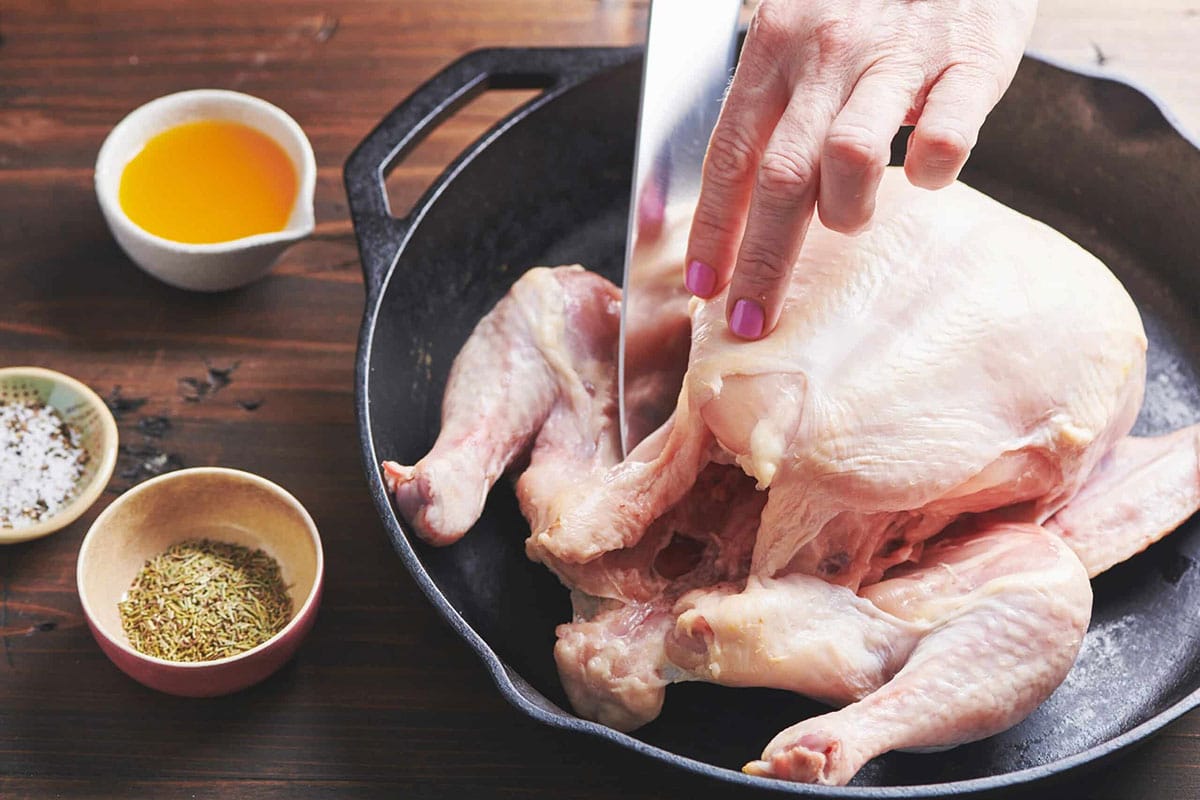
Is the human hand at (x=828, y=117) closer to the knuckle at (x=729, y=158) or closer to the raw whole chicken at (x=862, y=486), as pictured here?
the knuckle at (x=729, y=158)

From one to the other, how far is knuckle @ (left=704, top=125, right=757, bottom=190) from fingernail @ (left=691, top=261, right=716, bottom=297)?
0.10m

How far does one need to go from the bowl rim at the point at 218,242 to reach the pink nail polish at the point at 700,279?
71cm

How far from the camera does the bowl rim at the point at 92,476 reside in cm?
160

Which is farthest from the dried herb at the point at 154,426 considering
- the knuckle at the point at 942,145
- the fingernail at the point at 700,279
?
the knuckle at the point at 942,145

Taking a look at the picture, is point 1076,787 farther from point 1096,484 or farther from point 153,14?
point 153,14

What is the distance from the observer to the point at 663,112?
149 cm

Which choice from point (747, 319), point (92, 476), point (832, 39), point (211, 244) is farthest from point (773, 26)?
point (92, 476)

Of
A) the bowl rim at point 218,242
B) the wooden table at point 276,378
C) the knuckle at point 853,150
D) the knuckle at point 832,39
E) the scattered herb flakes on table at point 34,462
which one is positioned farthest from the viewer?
the bowl rim at point 218,242

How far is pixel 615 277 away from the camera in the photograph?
1902 mm

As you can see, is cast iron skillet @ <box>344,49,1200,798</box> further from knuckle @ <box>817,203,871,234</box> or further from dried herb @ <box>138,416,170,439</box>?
knuckle @ <box>817,203,871,234</box>

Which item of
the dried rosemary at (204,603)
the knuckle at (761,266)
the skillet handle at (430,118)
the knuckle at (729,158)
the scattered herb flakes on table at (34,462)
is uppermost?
the knuckle at (729,158)

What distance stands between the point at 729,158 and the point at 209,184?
1005 millimetres

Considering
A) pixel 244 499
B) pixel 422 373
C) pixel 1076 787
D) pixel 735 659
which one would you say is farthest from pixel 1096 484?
pixel 244 499

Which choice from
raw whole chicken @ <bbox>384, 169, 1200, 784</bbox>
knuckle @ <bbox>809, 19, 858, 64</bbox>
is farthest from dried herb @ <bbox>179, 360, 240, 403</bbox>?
knuckle @ <bbox>809, 19, 858, 64</bbox>
